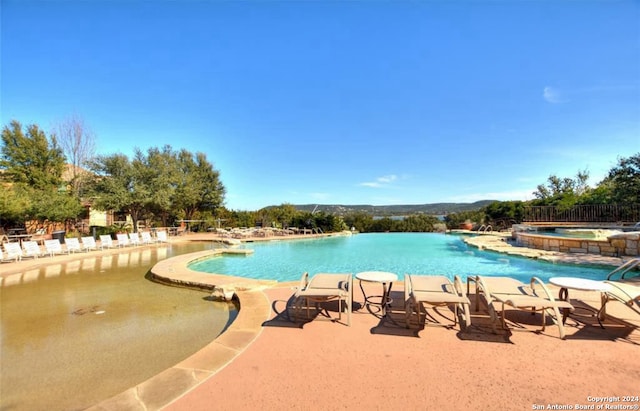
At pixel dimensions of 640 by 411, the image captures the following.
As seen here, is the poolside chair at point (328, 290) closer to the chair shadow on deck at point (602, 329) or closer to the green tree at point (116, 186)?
the chair shadow on deck at point (602, 329)

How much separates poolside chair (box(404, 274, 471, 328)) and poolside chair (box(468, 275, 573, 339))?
246mm

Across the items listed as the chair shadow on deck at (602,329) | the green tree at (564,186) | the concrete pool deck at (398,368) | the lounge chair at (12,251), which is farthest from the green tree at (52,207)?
the green tree at (564,186)

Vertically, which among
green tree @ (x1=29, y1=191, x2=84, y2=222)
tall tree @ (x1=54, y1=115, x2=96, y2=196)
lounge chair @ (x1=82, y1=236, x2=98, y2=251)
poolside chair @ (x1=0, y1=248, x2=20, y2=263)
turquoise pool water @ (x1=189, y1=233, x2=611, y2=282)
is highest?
tall tree @ (x1=54, y1=115, x2=96, y2=196)

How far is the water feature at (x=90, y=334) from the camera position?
2477 millimetres

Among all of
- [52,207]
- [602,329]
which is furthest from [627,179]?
[52,207]

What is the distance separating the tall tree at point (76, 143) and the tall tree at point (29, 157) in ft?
1.81

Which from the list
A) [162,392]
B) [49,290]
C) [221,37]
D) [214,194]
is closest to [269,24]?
[221,37]

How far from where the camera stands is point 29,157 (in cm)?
1600

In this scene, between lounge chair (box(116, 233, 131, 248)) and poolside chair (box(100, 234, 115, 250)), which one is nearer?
poolside chair (box(100, 234, 115, 250))

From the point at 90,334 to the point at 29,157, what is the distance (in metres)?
19.1

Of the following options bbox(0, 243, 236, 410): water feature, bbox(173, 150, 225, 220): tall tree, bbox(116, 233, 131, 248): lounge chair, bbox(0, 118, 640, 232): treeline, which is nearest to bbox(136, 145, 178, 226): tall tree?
bbox(0, 118, 640, 232): treeline

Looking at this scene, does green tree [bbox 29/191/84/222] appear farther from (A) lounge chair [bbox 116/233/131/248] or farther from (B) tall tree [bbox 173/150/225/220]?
(B) tall tree [bbox 173/150/225/220]

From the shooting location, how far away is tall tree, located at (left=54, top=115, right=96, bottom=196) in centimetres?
1697

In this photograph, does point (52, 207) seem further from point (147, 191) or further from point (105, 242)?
point (147, 191)
